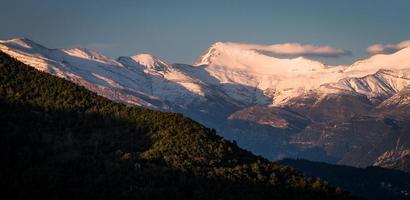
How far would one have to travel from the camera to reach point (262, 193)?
197500 millimetres

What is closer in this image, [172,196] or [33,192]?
[33,192]

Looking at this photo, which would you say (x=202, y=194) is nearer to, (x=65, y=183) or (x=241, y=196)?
(x=241, y=196)

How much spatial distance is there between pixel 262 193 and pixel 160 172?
68.1 ft

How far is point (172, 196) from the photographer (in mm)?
189000

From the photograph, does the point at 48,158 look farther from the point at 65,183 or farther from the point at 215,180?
the point at 215,180

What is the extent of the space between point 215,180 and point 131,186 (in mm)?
19534

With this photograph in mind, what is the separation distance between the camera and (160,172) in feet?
650

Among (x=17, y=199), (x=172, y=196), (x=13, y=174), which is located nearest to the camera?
(x=17, y=199)

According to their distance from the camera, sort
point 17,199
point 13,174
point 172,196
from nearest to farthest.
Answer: point 17,199
point 13,174
point 172,196

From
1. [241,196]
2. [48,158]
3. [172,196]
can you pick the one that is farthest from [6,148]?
[241,196]

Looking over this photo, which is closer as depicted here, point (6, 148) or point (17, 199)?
point (17, 199)

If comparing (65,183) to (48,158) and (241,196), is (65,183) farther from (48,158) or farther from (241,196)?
(241,196)

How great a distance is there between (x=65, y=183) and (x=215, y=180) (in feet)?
110

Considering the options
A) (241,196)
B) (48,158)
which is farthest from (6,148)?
(241,196)
